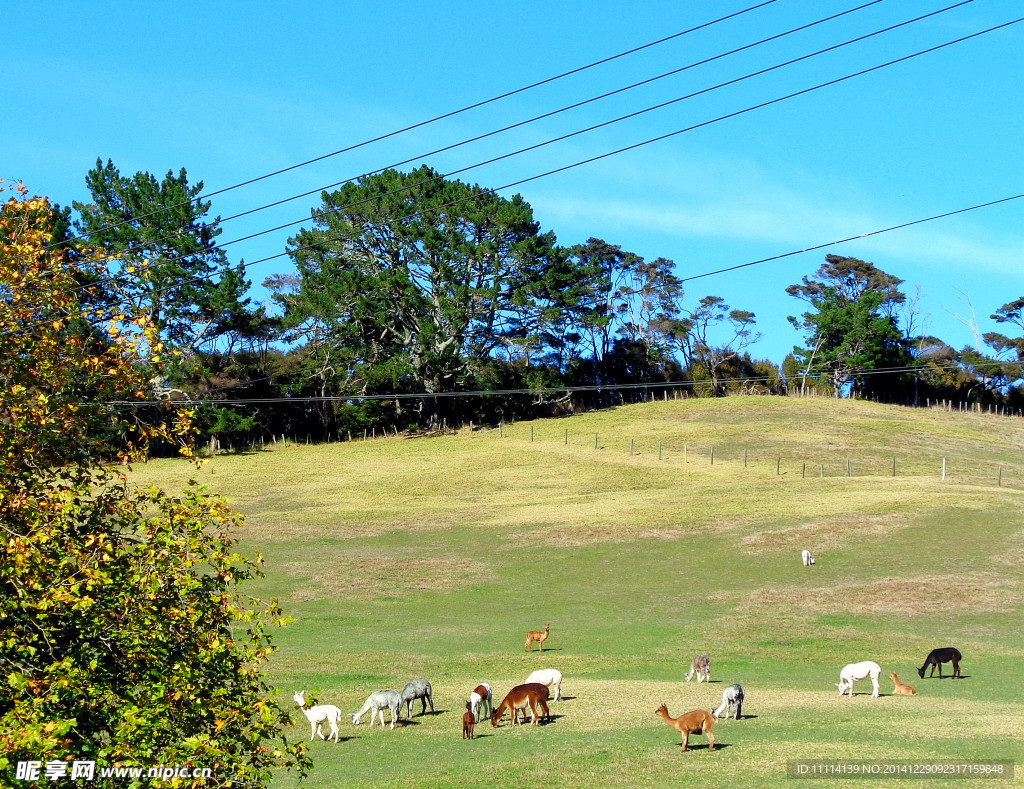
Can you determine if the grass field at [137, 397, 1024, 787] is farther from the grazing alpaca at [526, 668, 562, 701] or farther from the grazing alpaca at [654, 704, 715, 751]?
the grazing alpaca at [526, 668, 562, 701]

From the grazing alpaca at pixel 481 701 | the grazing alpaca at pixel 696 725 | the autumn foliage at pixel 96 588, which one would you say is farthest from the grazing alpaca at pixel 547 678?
the autumn foliage at pixel 96 588

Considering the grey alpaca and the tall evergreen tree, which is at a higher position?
the tall evergreen tree

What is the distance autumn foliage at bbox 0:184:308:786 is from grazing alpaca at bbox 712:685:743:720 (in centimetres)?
1244

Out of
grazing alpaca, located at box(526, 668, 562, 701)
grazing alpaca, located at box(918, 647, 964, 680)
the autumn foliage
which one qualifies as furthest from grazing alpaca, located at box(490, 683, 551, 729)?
grazing alpaca, located at box(918, 647, 964, 680)

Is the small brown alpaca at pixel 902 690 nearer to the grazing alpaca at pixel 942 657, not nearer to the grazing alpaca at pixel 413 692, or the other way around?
the grazing alpaca at pixel 942 657

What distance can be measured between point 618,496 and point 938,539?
2238 centimetres

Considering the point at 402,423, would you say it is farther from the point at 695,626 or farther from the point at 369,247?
the point at 695,626

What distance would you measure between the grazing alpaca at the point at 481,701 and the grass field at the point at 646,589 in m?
0.58

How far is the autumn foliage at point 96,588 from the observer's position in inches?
343

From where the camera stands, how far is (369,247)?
4028 inches

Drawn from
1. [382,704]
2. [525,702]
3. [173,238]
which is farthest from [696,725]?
[173,238]

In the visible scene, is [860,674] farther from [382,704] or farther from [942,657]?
[382,704]

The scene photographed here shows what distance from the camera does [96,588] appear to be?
9242 mm

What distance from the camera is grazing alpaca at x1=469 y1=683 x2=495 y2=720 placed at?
2020 centimetres
